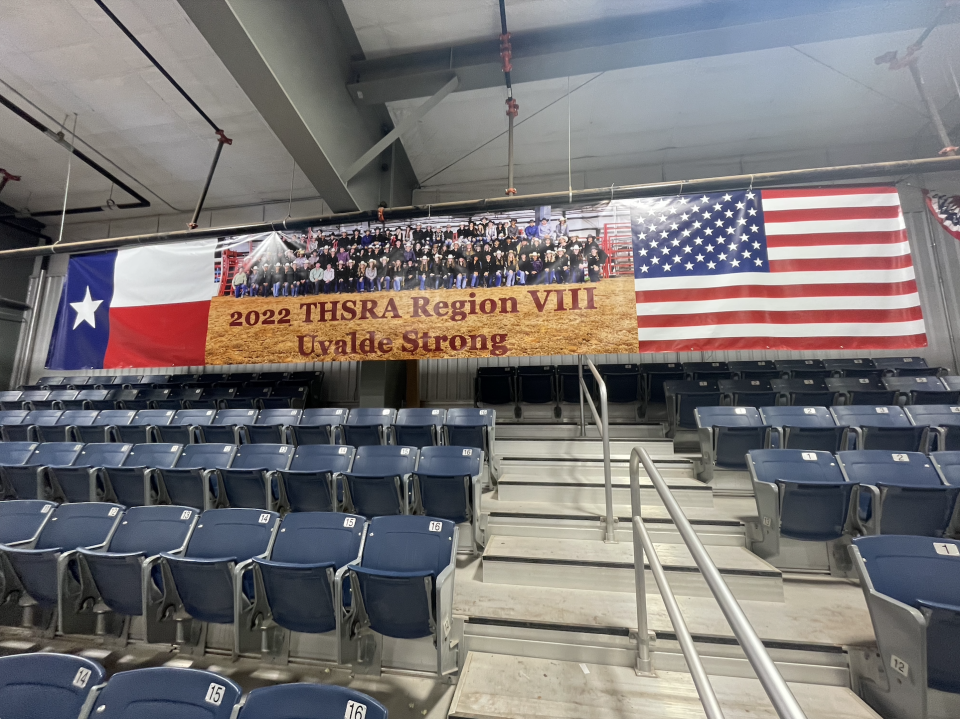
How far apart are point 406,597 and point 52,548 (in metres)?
2.29

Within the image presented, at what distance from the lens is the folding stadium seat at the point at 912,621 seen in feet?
4.84

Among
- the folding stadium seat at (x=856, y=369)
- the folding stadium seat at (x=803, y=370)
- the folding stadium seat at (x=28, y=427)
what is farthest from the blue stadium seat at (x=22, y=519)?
the folding stadium seat at (x=856, y=369)

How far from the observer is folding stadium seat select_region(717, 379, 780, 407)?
4543 millimetres

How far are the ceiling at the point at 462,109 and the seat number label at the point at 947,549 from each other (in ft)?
17.5

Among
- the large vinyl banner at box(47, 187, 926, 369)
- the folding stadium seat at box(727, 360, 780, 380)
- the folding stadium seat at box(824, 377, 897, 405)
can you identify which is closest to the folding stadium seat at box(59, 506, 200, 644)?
the large vinyl banner at box(47, 187, 926, 369)

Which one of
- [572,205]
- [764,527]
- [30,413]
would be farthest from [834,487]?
[30,413]

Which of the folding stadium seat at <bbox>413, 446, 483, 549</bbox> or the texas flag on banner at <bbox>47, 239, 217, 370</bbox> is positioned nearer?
the folding stadium seat at <bbox>413, 446, 483, 549</bbox>

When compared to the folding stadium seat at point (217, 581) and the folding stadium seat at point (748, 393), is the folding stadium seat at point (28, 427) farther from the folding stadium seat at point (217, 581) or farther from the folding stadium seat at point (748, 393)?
the folding stadium seat at point (748, 393)

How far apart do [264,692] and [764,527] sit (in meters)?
2.76

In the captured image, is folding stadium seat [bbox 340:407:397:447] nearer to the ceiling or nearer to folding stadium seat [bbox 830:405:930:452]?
the ceiling

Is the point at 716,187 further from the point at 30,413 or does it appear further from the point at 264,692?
the point at 30,413

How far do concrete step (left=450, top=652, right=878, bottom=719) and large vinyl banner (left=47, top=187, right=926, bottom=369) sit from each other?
2519 mm

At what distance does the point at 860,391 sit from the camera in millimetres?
4488

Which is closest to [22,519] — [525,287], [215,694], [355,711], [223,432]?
[223,432]
